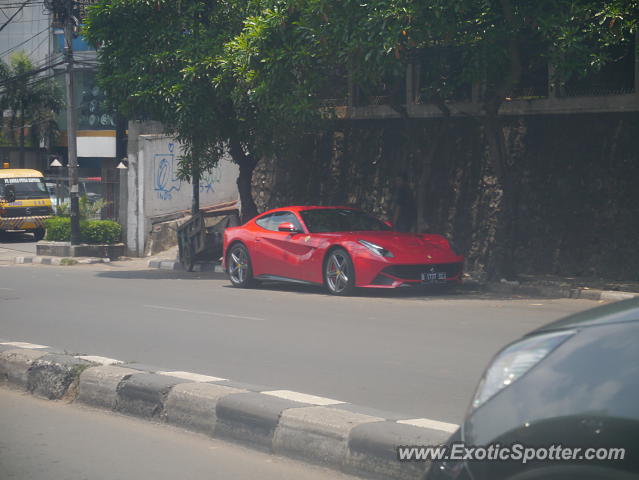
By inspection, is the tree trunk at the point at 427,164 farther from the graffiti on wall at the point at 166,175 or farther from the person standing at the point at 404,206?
the graffiti on wall at the point at 166,175

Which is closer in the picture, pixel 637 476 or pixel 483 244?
pixel 637 476

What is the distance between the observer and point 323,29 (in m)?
14.8

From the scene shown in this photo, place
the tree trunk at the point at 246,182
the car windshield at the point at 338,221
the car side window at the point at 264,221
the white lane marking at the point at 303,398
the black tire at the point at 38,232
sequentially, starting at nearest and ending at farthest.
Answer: the white lane marking at the point at 303,398 < the car windshield at the point at 338,221 < the car side window at the point at 264,221 < the tree trunk at the point at 246,182 < the black tire at the point at 38,232

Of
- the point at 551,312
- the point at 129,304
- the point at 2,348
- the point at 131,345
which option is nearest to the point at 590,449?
the point at 2,348

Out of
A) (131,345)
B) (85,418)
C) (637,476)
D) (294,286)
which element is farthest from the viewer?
(294,286)

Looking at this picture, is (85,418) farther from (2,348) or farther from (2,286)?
(2,286)

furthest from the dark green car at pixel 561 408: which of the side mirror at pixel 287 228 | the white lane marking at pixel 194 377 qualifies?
the side mirror at pixel 287 228

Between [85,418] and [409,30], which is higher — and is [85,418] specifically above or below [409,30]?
below

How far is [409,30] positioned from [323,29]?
70.8 inches

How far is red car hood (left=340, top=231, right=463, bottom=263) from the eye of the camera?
13570 millimetres

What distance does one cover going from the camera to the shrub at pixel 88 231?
23.9 m

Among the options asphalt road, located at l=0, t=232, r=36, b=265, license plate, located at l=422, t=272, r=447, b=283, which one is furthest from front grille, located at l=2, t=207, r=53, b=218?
A: license plate, located at l=422, t=272, r=447, b=283

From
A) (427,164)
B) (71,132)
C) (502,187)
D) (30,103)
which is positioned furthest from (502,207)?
(30,103)

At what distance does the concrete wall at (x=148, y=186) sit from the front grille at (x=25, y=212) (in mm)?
7881
